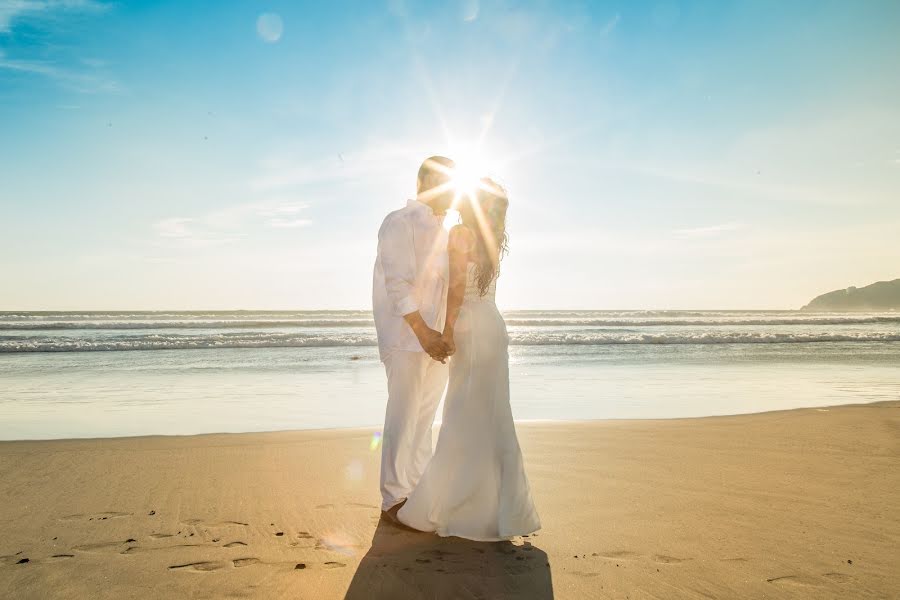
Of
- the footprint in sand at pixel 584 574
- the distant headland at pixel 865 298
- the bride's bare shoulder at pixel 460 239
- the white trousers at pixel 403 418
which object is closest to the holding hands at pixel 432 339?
the white trousers at pixel 403 418

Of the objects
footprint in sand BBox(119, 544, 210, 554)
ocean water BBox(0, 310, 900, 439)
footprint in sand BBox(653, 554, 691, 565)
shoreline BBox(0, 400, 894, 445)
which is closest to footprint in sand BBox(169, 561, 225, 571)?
footprint in sand BBox(119, 544, 210, 554)

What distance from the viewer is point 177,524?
3.87 metres

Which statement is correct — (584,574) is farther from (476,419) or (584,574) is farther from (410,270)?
(410,270)

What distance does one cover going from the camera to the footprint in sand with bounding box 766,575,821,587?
9.91 feet

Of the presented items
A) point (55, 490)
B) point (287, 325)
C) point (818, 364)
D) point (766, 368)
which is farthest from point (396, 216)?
point (287, 325)

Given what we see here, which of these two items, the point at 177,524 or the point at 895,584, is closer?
the point at 895,584

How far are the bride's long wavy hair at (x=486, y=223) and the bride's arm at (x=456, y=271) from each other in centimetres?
7

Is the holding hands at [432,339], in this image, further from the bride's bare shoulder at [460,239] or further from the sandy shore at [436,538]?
the sandy shore at [436,538]

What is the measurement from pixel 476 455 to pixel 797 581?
1699mm

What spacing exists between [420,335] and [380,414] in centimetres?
461

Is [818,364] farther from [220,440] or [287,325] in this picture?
[287,325]

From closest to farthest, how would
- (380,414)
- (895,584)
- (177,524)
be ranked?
(895,584), (177,524), (380,414)

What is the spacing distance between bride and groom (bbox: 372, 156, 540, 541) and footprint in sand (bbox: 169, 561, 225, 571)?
3.41 ft

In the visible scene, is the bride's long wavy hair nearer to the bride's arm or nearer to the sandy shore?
the bride's arm
